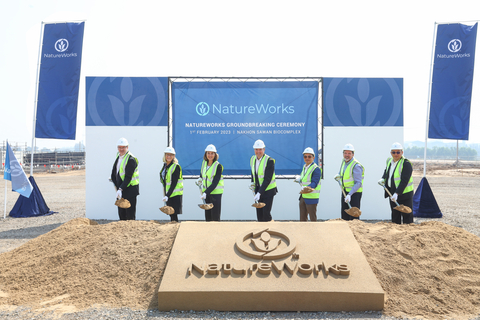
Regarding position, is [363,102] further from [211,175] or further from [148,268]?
[148,268]

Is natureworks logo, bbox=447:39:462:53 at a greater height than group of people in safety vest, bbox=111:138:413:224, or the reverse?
natureworks logo, bbox=447:39:462:53

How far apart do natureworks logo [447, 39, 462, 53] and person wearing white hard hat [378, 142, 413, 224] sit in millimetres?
5009

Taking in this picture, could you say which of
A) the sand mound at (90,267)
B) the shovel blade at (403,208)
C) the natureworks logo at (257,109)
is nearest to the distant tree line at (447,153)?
the natureworks logo at (257,109)

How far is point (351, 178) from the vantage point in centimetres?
650

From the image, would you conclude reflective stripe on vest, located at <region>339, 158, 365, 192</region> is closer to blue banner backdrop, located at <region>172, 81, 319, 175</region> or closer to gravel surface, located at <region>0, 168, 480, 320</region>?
blue banner backdrop, located at <region>172, 81, 319, 175</region>

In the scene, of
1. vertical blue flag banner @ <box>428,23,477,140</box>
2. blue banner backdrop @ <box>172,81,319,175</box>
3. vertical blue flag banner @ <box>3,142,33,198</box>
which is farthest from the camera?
vertical blue flag banner @ <box>428,23,477,140</box>

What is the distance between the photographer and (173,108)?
28.8ft

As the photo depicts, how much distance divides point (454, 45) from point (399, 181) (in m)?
5.65

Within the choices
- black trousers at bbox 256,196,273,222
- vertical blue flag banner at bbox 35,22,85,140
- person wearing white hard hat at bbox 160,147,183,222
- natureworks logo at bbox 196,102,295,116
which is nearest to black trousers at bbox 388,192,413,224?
black trousers at bbox 256,196,273,222

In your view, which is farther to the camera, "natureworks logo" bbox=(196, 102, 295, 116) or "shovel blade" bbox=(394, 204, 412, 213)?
"natureworks logo" bbox=(196, 102, 295, 116)

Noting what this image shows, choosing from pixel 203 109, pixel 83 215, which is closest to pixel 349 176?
pixel 203 109

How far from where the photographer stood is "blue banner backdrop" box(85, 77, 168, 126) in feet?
29.1

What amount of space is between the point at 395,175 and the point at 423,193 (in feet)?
12.8

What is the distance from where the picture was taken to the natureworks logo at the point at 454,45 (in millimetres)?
9469
